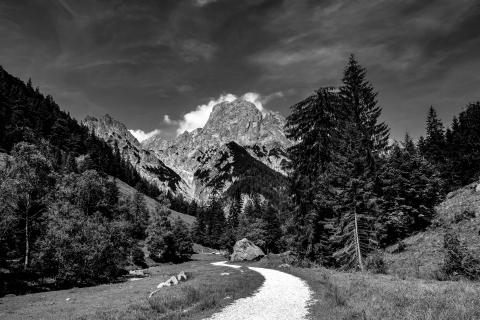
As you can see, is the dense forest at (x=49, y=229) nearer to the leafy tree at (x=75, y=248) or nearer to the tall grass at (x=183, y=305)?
the leafy tree at (x=75, y=248)

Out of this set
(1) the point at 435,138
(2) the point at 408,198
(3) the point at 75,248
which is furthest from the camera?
(1) the point at 435,138

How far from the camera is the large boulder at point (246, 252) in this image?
72475mm

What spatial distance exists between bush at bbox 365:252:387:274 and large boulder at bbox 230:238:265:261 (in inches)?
1888

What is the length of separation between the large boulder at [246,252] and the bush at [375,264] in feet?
157

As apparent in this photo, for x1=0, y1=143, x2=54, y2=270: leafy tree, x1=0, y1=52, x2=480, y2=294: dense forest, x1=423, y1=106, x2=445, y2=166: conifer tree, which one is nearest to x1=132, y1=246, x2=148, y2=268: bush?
x1=0, y1=52, x2=480, y2=294: dense forest

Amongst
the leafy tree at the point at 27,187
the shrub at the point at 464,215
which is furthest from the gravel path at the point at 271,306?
the leafy tree at the point at 27,187

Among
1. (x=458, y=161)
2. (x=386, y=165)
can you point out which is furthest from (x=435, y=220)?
(x=458, y=161)

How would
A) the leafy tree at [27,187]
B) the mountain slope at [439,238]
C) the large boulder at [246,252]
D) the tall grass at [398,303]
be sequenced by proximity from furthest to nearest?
the large boulder at [246,252], the leafy tree at [27,187], the mountain slope at [439,238], the tall grass at [398,303]

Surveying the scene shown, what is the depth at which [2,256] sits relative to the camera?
3444 centimetres

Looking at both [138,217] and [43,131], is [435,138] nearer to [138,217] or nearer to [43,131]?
[138,217]

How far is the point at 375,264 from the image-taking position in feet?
84.1

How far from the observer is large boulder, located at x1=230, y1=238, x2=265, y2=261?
72475 millimetres

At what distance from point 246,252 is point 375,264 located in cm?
5128

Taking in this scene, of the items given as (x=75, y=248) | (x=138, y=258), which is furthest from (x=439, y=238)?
(x=138, y=258)
